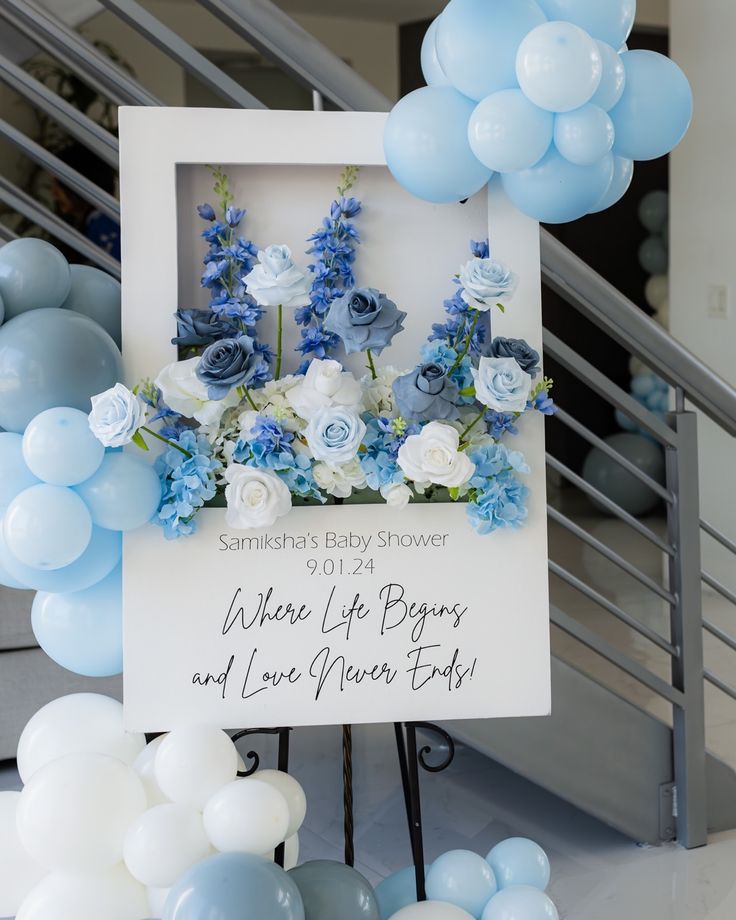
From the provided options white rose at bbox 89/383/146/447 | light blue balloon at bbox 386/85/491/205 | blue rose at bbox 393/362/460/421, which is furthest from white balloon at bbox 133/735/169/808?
light blue balloon at bbox 386/85/491/205

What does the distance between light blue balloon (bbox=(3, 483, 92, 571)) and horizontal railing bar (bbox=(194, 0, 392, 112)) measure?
88 centimetres

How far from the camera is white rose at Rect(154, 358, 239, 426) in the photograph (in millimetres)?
1263

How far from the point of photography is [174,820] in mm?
1277

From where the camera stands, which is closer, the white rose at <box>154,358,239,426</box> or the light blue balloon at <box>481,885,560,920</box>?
the white rose at <box>154,358,239,426</box>

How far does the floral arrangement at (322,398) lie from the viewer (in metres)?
1.24

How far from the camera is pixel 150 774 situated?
4.48 feet

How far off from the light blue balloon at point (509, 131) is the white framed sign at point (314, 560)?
116 millimetres

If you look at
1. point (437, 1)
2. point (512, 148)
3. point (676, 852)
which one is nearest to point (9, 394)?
point (512, 148)

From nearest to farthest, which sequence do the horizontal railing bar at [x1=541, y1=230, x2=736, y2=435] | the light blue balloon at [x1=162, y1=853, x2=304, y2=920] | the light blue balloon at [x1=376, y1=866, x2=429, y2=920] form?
the light blue balloon at [x1=162, y1=853, x2=304, y2=920] → the light blue balloon at [x1=376, y1=866, x2=429, y2=920] → the horizontal railing bar at [x1=541, y1=230, x2=736, y2=435]

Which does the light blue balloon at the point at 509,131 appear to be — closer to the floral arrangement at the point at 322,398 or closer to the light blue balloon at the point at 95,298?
the floral arrangement at the point at 322,398

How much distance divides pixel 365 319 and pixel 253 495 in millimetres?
237

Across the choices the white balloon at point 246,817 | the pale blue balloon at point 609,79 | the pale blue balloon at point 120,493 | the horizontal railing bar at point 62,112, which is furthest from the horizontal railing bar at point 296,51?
the white balloon at point 246,817

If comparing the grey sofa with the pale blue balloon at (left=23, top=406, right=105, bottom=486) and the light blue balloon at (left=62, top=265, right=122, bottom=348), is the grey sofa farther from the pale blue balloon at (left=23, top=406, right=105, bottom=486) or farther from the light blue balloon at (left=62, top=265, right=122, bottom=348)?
the pale blue balloon at (left=23, top=406, right=105, bottom=486)

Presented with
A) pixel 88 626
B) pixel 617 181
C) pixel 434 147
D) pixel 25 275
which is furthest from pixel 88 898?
pixel 617 181
